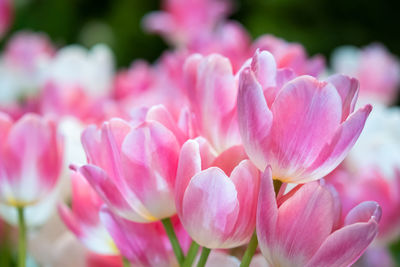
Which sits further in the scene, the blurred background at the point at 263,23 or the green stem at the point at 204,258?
the blurred background at the point at 263,23

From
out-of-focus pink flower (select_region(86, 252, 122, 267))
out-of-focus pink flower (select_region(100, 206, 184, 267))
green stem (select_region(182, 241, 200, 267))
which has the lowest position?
out-of-focus pink flower (select_region(86, 252, 122, 267))

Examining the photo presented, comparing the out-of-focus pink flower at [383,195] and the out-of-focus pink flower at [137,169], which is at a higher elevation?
the out-of-focus pink flower at [137,169]

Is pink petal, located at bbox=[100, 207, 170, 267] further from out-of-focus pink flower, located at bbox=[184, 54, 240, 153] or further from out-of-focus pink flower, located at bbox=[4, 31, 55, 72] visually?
out-of-focus pink flower, located at bbox=[4, 31, 55, 72]

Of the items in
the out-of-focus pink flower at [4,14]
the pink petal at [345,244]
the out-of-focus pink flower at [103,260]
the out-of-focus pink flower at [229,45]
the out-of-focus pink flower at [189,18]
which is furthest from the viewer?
the out-of-focus pink flower at [189,18]

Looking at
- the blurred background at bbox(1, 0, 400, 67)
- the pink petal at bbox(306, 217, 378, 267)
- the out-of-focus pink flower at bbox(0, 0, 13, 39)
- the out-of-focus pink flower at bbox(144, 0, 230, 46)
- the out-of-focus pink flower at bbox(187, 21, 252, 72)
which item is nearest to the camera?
the pink petal at bbox(306, 217, 378, 267)

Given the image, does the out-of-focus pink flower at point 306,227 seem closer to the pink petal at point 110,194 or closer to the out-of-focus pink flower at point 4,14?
the pink petal at point 110,194

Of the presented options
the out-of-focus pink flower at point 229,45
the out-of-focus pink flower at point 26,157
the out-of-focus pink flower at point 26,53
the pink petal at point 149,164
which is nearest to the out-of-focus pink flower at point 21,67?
the out-of-focus pink flower at point 26,53

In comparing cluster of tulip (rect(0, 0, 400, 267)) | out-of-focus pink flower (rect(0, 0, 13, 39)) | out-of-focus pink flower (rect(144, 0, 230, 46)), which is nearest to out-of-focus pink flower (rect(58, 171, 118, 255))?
cluster of tulip (rect(0, 0, 400, 267))
